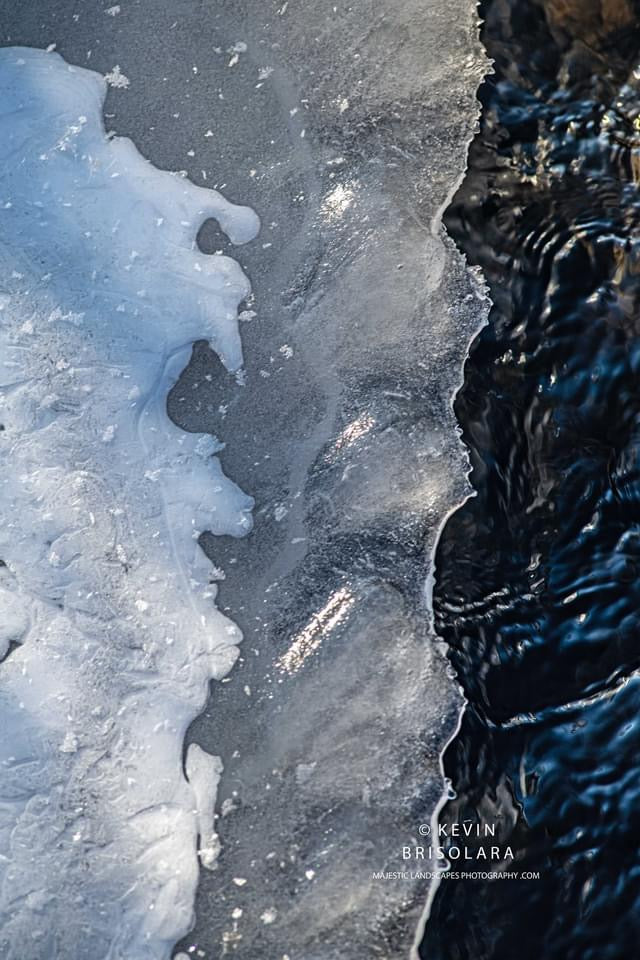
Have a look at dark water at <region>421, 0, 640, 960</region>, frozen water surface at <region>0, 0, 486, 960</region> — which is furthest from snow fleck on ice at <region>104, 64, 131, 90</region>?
dark water at <region>421, 0, 640, 960</region>

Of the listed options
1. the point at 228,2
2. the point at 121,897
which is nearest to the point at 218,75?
the point at 228,2

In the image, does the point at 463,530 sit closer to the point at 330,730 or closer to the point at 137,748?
the point at 330,730

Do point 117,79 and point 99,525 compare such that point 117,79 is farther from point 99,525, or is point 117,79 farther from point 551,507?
point 551,507

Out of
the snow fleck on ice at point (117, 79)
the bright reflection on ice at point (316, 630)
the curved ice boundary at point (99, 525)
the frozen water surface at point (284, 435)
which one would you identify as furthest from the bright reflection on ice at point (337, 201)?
the bright reflection on ice at point (316, 630)

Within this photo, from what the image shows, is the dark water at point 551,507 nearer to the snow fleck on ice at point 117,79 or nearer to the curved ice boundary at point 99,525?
the curved ice boundary at point 99,525

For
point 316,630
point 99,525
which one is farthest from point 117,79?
point 316,630
